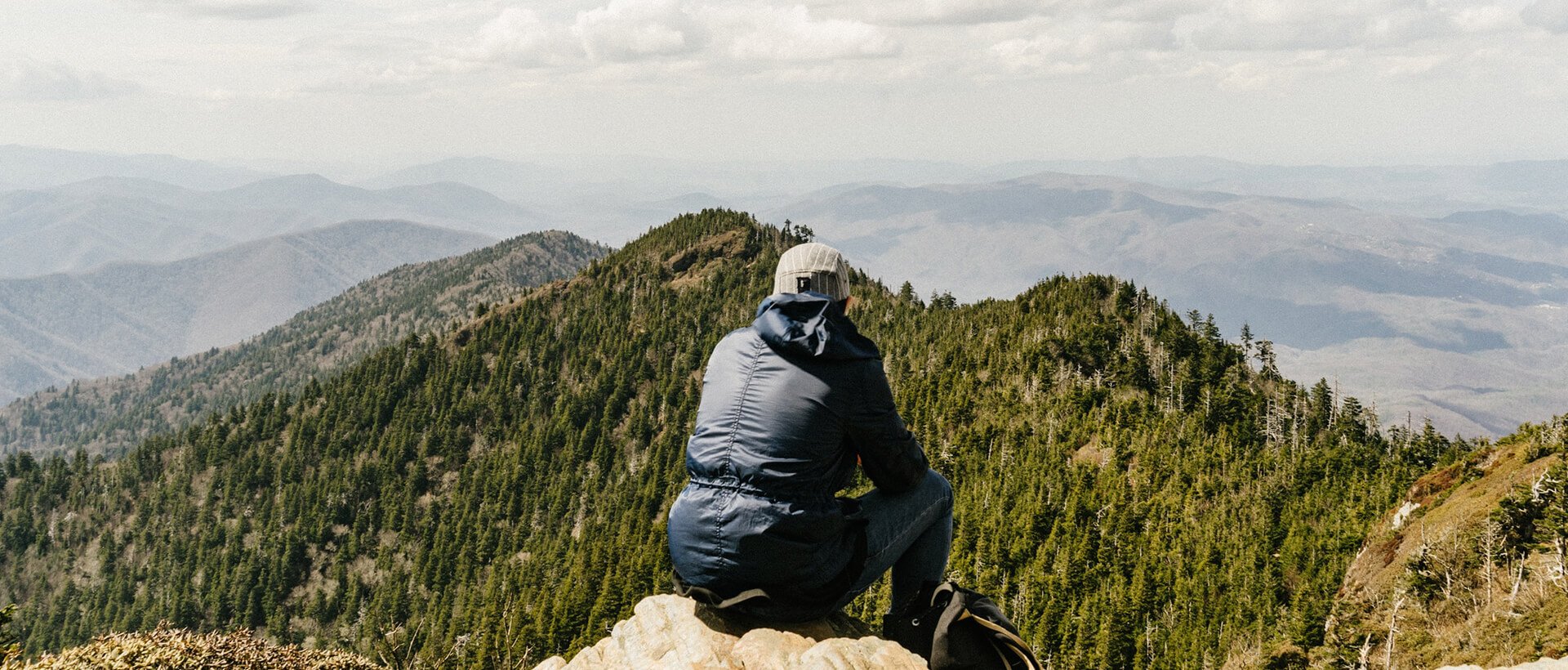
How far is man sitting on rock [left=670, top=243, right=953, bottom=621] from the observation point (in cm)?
998

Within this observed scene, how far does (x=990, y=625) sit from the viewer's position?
10.1m

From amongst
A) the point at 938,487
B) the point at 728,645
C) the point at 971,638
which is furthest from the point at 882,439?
the point at 728,645

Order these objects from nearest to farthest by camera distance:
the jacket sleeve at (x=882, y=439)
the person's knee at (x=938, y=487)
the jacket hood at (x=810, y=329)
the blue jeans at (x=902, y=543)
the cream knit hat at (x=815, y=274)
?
the jacket hood at (x=810, y=329) → the jacket sleeve at (x=882, y=439) → the cream knit hat at (x=815, y=274) → the blue jeans at (x=902, y=543) → the person's knee at (x=938, y=487)

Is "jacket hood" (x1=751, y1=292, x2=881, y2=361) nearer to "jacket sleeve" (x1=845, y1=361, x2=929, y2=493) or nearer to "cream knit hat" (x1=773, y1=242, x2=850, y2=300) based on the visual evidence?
"cream knit hat" (x1=773, y1=242, x2=850, y2=300)

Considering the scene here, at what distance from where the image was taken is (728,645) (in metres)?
11.1

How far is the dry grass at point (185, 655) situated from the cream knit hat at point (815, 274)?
11294 mm

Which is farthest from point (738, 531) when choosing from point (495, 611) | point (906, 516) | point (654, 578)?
point (495, 611)

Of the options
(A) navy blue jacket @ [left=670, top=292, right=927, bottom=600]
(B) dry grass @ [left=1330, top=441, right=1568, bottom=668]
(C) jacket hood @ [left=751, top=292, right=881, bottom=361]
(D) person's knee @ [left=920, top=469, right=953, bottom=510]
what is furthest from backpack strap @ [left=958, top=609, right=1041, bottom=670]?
(B) dry grass @ [left=1330, top=441, right=1568, bottom=668]

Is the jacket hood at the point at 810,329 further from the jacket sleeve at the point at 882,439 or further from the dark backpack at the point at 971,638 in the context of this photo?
the dark backpack at the point at 971,638

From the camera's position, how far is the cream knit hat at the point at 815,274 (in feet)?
34.0

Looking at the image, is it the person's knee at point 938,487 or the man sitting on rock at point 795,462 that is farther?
the person's knee at point 938,487

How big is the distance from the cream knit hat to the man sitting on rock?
16 millimetres

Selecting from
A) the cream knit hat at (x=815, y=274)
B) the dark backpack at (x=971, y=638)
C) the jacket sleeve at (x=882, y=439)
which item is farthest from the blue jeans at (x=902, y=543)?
the cream knit hat at (x=815, y=274)

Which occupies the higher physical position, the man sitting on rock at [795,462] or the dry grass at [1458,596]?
the man sitting on rock at [795,462]
